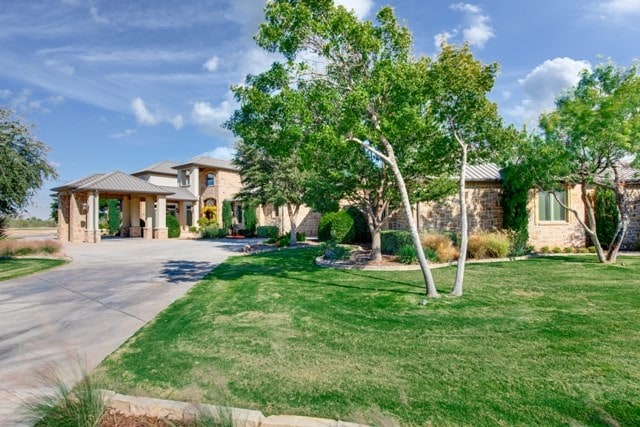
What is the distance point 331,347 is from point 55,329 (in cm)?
483

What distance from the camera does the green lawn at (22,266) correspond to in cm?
1193

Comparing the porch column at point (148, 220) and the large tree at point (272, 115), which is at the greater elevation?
the large tree at point (272, 115)

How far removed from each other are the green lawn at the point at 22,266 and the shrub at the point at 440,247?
13873 millimetres

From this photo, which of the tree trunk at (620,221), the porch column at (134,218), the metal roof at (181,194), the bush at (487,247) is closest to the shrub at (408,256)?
the bush at (487,247)

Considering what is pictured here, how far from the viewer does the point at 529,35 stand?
10508 mm

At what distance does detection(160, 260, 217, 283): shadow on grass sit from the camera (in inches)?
435

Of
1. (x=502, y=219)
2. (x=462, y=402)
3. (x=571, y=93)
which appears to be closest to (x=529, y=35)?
(x=571, y=93)

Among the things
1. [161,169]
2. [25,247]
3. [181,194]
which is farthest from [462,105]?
[161,169]

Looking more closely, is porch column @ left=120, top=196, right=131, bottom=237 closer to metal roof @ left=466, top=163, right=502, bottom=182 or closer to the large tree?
the large tree

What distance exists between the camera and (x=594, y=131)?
436 inches

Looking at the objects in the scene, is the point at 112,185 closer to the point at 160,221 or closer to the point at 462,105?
the point at 160,221

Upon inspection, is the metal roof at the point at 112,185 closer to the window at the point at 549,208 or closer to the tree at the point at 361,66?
the tree at the point at 361,66

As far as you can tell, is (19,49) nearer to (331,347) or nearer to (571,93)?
(331,347)

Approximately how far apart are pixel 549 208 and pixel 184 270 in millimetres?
16694
